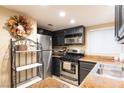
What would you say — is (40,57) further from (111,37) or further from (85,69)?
(111,37)

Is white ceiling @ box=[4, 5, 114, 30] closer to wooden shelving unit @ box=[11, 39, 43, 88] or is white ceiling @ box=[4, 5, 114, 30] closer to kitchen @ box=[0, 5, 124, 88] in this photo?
kitchen @ box=[0, 5, 124, 88]

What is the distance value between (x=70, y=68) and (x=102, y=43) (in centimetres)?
123

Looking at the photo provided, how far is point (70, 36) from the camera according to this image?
3703 mm

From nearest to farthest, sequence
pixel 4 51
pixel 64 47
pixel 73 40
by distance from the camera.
Result: pixel 4 51 < pixel 73 40 < pixel 64 47

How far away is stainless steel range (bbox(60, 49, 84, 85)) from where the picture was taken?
3.00 meters

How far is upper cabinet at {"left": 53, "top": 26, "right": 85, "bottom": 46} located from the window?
26 centimetres

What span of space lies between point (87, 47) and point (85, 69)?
0.88 m

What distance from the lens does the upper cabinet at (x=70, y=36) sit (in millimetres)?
3289

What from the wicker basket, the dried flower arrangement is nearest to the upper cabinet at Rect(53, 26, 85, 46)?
the dried flower arrangement

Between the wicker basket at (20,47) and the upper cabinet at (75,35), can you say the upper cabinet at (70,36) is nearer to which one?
the upper cabinet at (75,35)

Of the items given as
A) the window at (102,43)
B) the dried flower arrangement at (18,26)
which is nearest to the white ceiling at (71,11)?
the dried flower arrangement at (18,26)

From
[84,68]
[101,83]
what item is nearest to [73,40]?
[84,68]

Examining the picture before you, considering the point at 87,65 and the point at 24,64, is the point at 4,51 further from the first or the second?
the point at 87,65

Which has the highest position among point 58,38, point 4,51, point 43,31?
point 43,31
